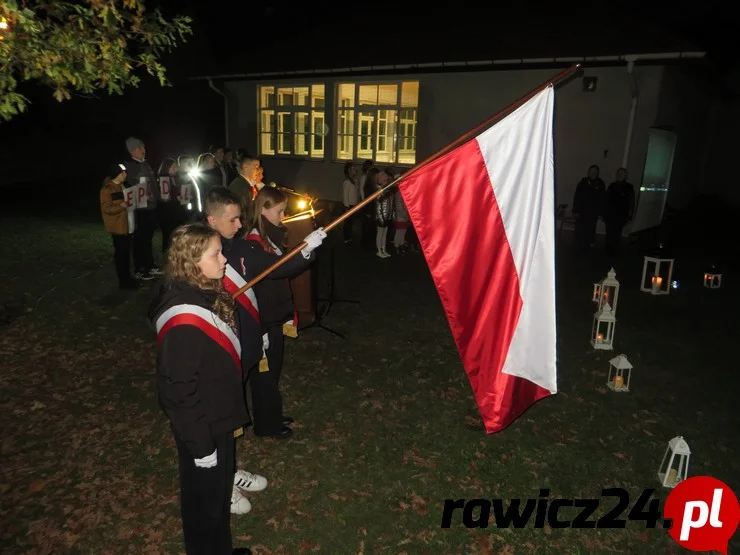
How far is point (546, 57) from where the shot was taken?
1391 cm

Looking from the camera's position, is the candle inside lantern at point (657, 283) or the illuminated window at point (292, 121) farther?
the illuminated window at point (292, 121)

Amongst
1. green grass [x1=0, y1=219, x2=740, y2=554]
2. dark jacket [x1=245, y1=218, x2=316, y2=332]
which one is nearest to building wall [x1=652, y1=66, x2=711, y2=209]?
green grass [x1=0, y1=219, x2=740, y2=554]

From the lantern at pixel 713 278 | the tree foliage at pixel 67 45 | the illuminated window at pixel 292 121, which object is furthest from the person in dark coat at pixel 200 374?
the illuminated window at pixel 292 121

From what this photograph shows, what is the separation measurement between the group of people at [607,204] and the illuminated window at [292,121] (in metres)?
9.61

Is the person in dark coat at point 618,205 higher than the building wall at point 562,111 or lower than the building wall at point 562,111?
lower

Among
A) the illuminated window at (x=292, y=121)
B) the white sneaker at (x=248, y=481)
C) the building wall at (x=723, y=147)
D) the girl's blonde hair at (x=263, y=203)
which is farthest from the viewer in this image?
the building wall at (x=723, y=147)

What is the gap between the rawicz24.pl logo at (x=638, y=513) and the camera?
402 centimetres

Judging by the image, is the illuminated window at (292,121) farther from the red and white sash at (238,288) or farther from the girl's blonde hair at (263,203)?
the red and white sash at (238,288)

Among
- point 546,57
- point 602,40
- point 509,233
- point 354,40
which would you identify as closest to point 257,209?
point 509,233

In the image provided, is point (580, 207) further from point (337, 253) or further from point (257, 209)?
point (257, 209)

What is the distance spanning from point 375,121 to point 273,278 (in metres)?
14.4

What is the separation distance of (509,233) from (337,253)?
9.07 m

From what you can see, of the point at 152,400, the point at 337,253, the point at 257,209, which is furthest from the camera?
the point at 337,253

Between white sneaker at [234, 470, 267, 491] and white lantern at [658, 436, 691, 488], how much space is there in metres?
3.33
